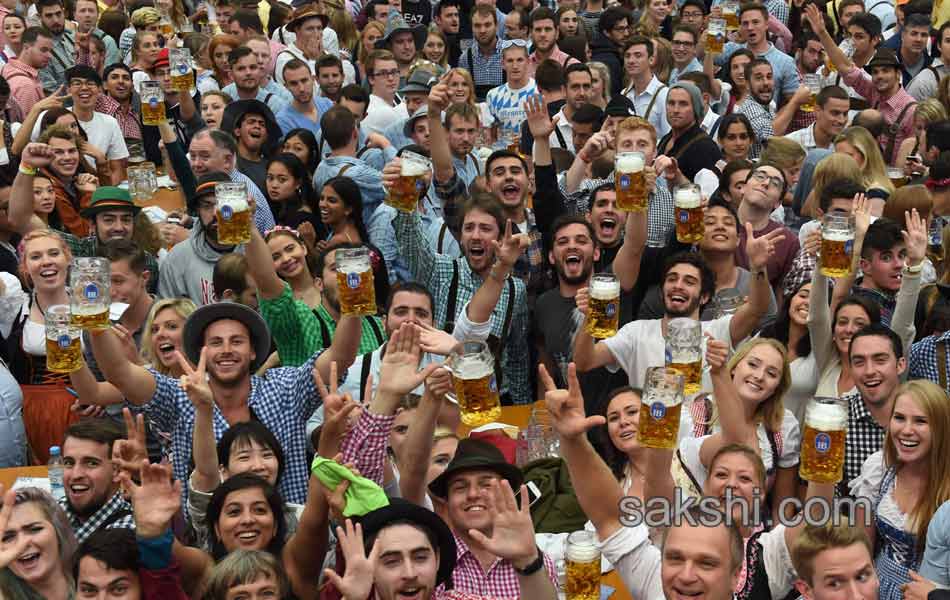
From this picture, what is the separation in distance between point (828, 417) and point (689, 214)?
7.15ft

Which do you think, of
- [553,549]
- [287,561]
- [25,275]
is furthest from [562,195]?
[287,561]

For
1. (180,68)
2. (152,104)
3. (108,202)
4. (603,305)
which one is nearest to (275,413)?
(603,305)

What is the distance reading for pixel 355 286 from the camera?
5117 millimetres

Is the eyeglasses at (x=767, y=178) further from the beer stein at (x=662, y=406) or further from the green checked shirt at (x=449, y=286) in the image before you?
the beer stein at (x=662, y=406)

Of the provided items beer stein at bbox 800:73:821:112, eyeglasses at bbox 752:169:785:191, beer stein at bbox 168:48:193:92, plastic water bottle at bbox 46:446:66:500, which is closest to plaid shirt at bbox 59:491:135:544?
plastic water bottle at bbox 46:446:66:500

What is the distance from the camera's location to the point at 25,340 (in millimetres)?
6203

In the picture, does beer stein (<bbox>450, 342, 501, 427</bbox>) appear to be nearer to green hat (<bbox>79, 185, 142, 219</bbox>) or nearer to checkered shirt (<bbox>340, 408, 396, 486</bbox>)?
checkered shirt (<bbox>340, 408, 396, 486</bbox>)

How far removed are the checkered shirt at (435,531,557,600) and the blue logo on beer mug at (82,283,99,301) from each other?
1495mm

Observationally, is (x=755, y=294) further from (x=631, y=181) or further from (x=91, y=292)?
(x=91, y=292)

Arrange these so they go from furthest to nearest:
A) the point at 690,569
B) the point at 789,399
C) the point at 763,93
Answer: the point at 763,93, the point at 789,399, the point at 690,569

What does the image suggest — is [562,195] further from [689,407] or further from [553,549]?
[553,549]

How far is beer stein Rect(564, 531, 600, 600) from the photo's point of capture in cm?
426

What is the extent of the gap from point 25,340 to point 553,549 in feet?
8.47

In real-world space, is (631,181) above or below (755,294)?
above
